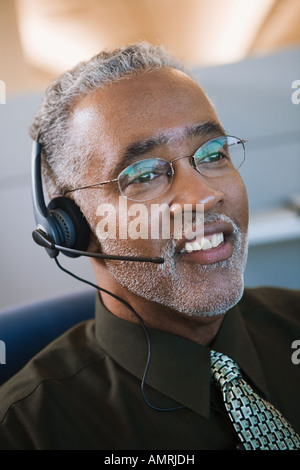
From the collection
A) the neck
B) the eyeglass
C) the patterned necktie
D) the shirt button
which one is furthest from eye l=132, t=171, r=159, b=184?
the shirt button

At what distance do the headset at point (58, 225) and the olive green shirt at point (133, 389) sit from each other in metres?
0.16

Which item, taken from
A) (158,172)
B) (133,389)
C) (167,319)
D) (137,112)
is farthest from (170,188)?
(133,389)

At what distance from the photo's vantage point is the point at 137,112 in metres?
0.88

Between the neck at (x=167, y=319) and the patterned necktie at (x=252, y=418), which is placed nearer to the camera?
the patterned necktie at (x=252, y=418)

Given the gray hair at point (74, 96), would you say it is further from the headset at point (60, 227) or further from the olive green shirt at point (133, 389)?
the olive green shirt at point (133, 389)

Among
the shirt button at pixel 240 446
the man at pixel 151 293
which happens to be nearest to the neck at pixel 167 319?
the man at pixel 151 293

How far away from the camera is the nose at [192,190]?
837mm

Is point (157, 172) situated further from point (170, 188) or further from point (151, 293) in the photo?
point (151, 293)

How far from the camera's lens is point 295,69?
6.32 ft

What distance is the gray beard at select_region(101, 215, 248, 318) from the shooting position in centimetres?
84

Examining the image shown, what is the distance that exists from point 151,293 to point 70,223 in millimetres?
211

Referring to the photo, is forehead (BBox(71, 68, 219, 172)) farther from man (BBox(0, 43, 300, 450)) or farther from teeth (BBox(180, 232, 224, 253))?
teeth (BBox(180, 232, 224, 253))

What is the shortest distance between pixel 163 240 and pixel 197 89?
13.2 inches

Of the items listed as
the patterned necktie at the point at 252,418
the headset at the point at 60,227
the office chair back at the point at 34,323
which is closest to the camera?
the patterned necktie at the point at 252,418
